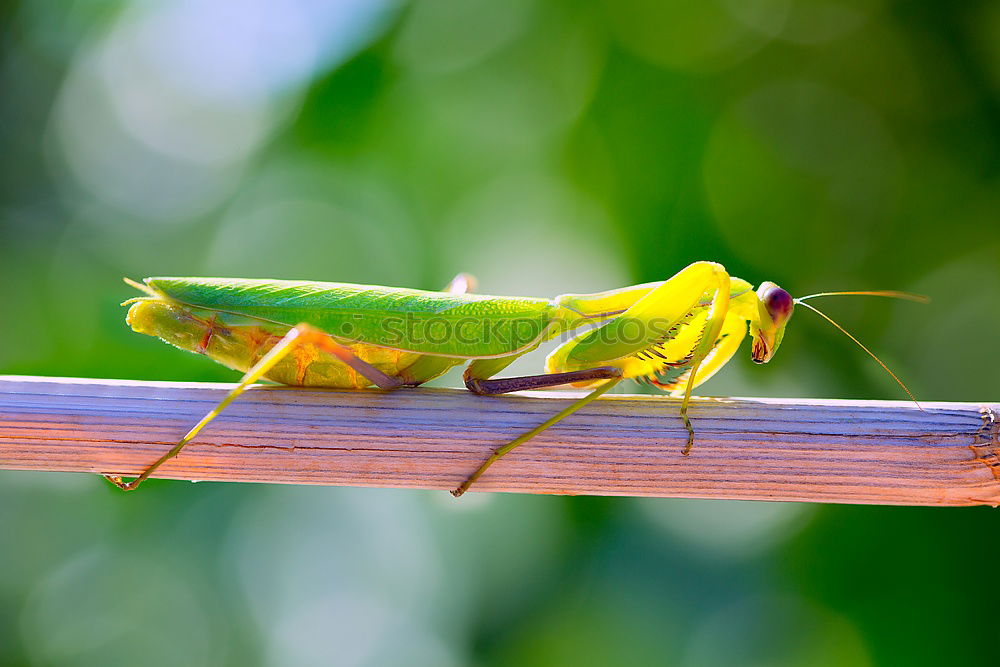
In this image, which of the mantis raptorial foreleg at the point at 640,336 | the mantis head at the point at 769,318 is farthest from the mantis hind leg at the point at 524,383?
the mantis head at the point at 769,318

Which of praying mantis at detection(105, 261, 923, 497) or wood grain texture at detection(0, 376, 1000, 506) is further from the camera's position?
praying mantis at detection(105, 261, 923, 497)

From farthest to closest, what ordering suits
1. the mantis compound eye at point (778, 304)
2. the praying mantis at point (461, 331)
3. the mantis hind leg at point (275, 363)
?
the mantis compound eye at point (778, 304)
the praying mantis at point (461, 331)
the mantis hind leg at point (275, 363)

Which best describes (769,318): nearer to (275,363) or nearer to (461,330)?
(461,330)

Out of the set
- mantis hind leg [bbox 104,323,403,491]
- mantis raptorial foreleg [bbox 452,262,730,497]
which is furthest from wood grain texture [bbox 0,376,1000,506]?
mantis raptorial foreleg [bbox 452,262,730,497]

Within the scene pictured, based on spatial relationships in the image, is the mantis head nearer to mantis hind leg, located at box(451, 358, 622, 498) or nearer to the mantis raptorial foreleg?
the mantis raptorial foreleg

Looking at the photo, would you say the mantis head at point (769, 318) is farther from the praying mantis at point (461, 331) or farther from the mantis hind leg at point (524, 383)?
the mantis hind leg at point (524, 383)

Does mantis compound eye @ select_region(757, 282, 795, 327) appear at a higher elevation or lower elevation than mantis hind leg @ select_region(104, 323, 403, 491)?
higher

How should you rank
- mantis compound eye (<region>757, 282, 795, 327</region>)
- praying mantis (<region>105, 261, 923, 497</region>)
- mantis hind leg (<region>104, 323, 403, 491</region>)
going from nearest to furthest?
1. mantis hind leg (<region>104, 323, 403, 491</region>)
2. praying mantis (<region>105, 261, 923, 497</region>)
3. mantis compound eye (<region>757, 282, 795, 327</region>)

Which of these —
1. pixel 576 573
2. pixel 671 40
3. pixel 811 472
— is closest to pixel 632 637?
pixel 576 573
